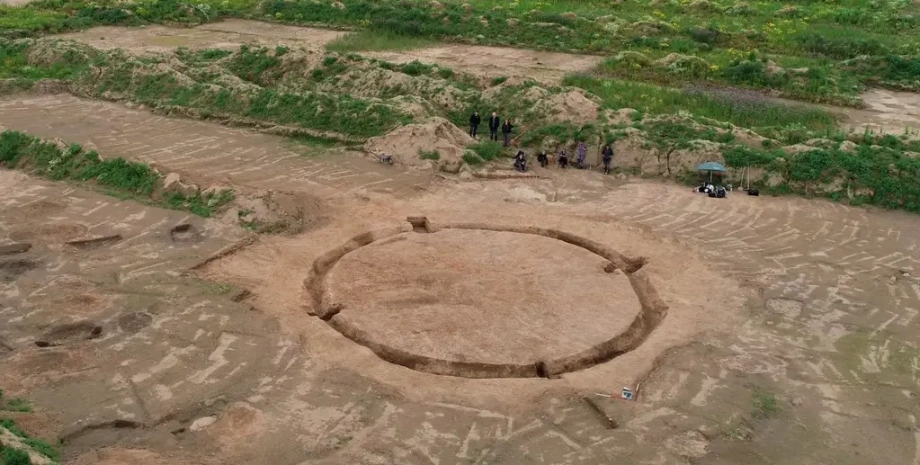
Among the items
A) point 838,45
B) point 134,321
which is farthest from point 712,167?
point 838,45

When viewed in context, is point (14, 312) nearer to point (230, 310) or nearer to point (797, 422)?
point (230, 310)

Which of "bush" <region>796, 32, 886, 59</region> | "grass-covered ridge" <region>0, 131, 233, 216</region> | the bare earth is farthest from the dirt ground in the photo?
"bush" <region>796, 32, 886, 59</region>

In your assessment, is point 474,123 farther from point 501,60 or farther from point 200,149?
point 501,60

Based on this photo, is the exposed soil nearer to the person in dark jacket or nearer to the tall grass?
the person in dark jacket

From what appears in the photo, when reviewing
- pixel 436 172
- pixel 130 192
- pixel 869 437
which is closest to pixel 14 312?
pixel 130 192

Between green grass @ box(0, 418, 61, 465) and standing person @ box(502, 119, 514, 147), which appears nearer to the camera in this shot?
green grass @ box(0, 418, 61, 465)

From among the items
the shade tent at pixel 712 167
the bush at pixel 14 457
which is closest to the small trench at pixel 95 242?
the bush at pixel 14 457
